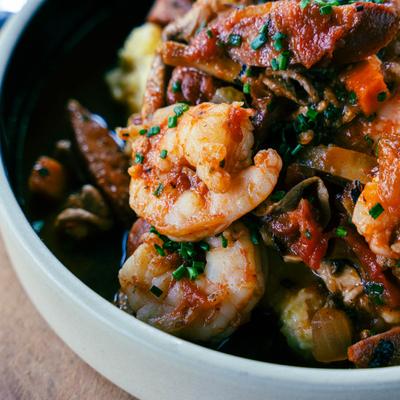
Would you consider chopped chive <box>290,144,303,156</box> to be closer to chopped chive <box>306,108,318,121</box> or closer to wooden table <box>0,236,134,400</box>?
chopped chive <box>306,108,318,121</box>

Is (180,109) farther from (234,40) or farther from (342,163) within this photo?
(342,163)

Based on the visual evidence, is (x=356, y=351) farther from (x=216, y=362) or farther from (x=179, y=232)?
(x=179, y=232)

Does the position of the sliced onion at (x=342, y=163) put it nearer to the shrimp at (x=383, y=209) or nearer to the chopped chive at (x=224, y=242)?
the shrimp at (x=383, y=209)

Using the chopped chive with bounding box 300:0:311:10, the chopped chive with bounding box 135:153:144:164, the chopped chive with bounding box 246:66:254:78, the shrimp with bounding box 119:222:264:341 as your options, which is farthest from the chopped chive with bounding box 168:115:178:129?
the chopped chive with bounding box 300:0:311:10

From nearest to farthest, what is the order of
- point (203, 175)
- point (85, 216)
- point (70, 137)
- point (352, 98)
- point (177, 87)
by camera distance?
point (203, 175) → point (352, 98) → point (177, 87) → point (85, 216) → point (70, 137)

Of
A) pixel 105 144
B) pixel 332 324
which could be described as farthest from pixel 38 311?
pixel 332 324

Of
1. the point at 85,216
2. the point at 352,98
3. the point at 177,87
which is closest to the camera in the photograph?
the point at 352,98

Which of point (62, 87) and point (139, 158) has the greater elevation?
point (139, 158)

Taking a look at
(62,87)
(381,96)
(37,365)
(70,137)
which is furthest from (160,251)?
(62,87)
